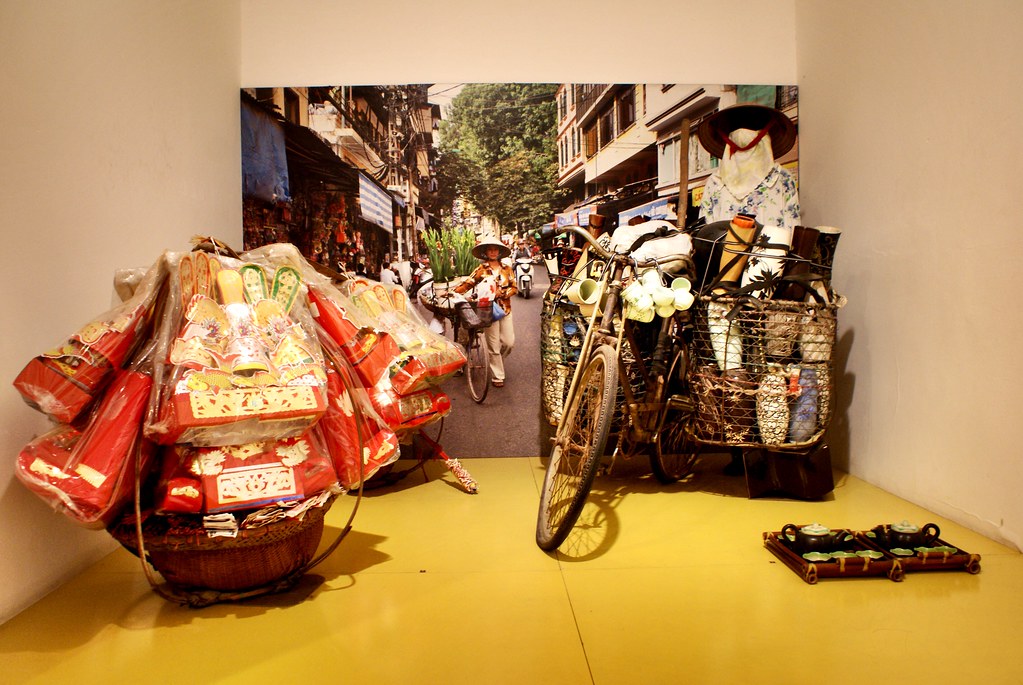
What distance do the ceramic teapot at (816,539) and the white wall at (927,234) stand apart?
21.4 inches

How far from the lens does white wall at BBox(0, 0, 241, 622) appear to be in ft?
5.69

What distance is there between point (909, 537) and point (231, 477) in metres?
1.81

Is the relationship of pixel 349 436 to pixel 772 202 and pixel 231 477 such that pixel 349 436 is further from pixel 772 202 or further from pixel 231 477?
pixel 772 202

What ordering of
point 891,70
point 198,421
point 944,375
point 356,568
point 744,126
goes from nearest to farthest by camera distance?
point 198,421 < point 356,568 < point 944,375 < point 891,70 < point 744,126

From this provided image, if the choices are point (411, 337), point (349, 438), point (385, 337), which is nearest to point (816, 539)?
point (349, 438)

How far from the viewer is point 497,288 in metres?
3.43

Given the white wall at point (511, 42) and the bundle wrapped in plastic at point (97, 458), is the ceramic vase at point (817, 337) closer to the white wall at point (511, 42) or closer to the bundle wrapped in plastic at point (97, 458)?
the white wall at point (511, 42)

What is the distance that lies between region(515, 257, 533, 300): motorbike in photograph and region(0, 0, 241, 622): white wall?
1412 mm

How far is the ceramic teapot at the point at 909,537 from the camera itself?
203 cm

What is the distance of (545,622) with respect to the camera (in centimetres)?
169

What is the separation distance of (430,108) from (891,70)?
1900mm

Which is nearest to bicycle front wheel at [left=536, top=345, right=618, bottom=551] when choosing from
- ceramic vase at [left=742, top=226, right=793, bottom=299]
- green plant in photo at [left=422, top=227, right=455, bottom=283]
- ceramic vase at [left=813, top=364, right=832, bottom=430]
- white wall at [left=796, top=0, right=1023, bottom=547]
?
ceramic vase at [left=742, top=226, right=793, bottom=299]

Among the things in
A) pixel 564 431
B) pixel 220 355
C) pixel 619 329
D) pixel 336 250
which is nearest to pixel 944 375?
pixel 619 329

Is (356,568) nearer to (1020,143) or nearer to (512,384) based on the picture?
(512,384)
